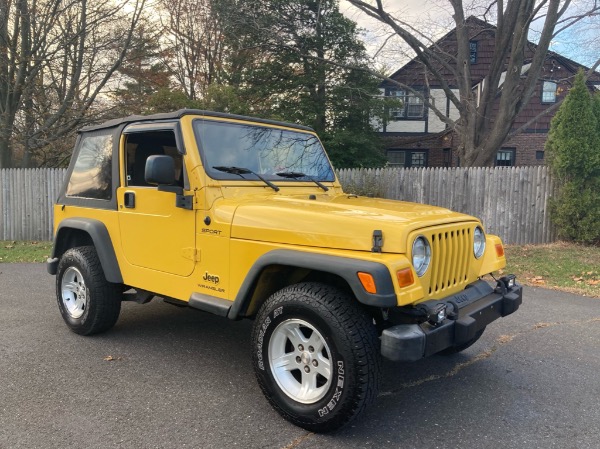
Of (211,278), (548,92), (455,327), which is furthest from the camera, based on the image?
(548,92)

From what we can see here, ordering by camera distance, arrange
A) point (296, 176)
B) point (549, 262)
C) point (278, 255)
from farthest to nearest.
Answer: point (549, 262) → point (296, 176) → point (278, 255)

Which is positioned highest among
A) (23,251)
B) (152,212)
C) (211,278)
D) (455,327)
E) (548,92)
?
(548,92)

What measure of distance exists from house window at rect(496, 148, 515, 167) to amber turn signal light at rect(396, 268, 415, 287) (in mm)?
22144

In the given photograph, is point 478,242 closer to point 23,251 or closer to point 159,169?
point 159,169

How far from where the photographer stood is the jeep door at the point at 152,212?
3.72m

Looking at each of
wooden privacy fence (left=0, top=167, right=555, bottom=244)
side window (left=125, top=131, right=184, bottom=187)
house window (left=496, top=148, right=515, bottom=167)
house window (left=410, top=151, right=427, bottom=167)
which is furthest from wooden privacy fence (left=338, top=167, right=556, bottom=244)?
house window (left=496, top=148, right=515, bottom=167)

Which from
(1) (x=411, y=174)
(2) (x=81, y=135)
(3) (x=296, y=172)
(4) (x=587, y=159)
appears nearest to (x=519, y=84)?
(4) (x=587, y=159)

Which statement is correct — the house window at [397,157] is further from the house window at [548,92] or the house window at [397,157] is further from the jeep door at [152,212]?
the jeep door at [152,212]

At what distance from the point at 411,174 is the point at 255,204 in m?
8.46

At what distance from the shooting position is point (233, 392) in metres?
3.48

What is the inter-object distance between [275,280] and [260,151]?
4.10 ft

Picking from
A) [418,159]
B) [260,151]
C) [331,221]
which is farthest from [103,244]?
[418,159]

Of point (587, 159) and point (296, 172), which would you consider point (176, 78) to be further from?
point (296, 172)

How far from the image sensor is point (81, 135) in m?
4.95
